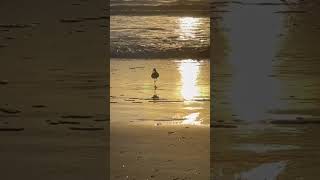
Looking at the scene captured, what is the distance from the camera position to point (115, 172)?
1176 millimetres

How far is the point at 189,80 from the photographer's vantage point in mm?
1188

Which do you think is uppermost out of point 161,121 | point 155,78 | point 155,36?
point 155,36

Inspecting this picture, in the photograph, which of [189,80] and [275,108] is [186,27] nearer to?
[189,80]

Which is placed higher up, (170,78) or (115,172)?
(170,78)

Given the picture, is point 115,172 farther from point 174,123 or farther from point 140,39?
point 140,39
